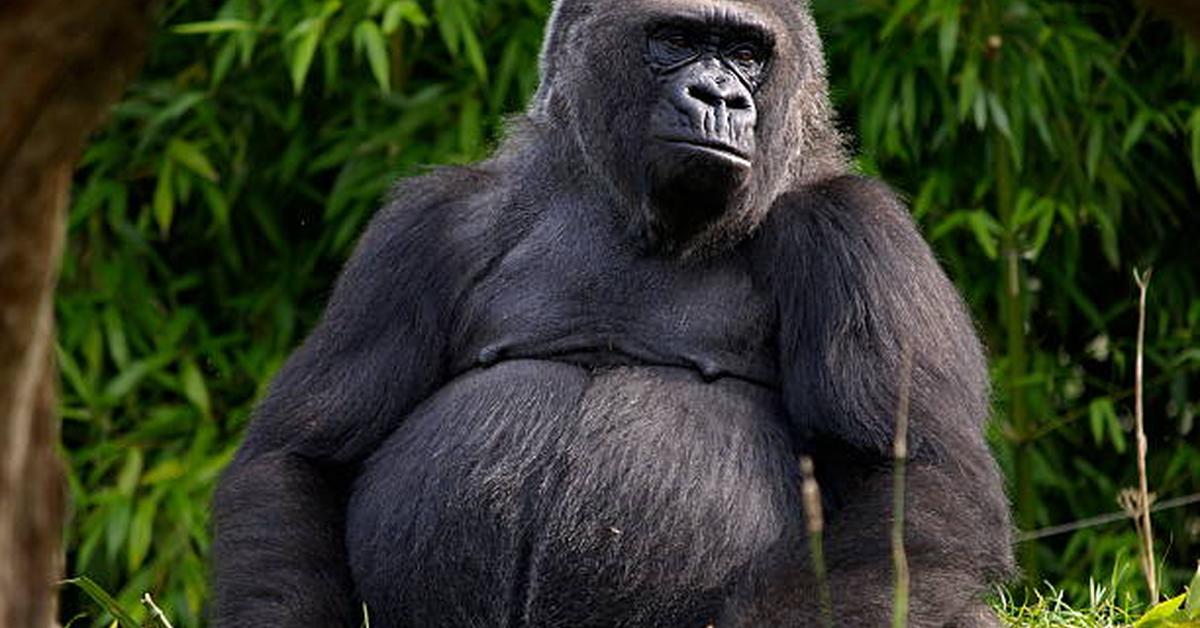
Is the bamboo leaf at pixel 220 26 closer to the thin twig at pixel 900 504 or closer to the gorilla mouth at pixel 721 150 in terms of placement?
the gorilla mouth at pixel 721 150

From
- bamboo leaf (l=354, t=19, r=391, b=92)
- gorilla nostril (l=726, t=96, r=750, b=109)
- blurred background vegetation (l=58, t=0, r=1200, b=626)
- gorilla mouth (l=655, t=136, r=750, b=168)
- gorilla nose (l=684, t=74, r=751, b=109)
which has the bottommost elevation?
blurred background vegetation (l=58, t=0, r=1200, b=626)

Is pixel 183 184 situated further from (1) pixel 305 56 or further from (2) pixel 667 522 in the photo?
(2) pixel 667 522

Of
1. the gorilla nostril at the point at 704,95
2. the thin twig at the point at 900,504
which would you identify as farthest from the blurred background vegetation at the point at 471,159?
the thin twig at the point at 900,504

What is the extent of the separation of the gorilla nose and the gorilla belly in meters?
0.51

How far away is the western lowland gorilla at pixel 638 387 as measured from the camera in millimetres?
4145

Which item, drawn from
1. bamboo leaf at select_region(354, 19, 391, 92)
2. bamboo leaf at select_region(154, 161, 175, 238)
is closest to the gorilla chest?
bamboo leaf at select_region(354, 19, 391, 92)

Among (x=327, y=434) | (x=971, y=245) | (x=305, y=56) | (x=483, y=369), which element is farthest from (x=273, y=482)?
(x=971, y=245)

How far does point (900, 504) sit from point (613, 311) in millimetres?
1177

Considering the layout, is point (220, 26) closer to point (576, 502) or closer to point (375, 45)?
point (375, 45)

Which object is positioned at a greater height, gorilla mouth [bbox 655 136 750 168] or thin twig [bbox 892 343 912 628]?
gorilla mouth [bbox 655 136 750 168]

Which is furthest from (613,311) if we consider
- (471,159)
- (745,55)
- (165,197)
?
(165,197)

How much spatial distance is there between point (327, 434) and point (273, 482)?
15 cm

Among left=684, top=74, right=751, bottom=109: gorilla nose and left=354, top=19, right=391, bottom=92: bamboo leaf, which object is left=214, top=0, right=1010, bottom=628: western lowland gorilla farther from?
left=354, top=19, right=391, bottom=92: bamboo leaf

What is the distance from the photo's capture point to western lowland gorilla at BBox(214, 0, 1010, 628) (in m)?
4.14
